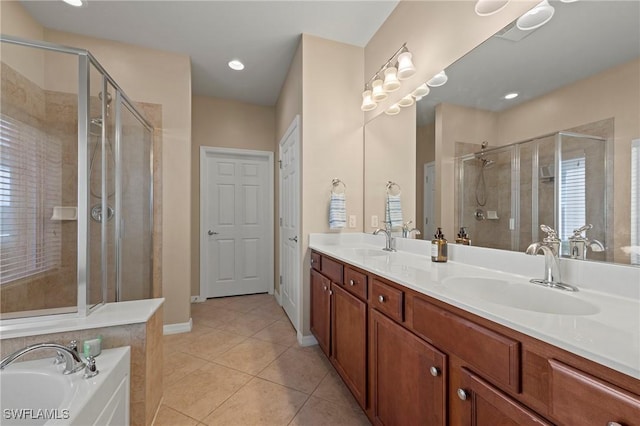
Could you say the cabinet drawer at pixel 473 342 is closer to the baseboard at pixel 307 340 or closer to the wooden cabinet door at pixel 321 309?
the wooden cabinet door at pixel 321 309

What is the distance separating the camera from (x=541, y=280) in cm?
101

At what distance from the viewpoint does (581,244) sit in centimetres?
96

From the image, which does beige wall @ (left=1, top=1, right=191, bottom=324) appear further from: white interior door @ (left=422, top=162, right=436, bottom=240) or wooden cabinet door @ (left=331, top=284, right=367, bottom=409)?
white interior door @ (left=422, top=162, right=436, bottom=240)

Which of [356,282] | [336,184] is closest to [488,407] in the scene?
[356,282]

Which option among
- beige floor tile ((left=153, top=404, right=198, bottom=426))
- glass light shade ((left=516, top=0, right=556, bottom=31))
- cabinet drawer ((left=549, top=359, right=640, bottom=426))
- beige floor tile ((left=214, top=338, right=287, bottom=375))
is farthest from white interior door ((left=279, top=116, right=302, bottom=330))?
cabinet drawer ((left=549, top=359, right=640, bottom=426))

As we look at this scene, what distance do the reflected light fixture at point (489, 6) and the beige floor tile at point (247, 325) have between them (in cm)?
290

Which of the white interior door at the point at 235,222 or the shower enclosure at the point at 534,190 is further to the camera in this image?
the white interior door at the point at 235,222

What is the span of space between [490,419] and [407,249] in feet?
4.20

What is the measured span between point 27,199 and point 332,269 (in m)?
2.19

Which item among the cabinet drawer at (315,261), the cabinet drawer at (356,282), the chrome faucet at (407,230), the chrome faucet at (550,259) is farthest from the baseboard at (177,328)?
the chrome faucet at (550,259)

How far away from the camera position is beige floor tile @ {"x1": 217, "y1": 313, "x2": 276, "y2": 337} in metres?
2.59

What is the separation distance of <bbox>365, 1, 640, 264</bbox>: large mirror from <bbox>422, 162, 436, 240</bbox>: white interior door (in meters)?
0.05

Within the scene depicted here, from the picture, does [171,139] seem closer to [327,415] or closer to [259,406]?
[259,406]

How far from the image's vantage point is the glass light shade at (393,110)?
2080 millimetres
